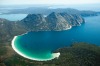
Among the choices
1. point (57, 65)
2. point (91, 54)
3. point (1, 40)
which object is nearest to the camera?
point (57, 65)

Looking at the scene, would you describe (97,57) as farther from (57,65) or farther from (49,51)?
(49,51)

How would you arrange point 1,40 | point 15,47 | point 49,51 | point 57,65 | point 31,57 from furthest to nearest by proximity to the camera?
point 1,40 → point 15,47 → point 49,51 → point 31,57 → point 57,65

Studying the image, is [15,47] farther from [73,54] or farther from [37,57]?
[73,54]

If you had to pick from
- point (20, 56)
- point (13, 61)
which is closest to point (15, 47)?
point (20, 56)

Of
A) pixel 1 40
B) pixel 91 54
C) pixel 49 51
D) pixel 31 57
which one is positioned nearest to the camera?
pixel 91 54

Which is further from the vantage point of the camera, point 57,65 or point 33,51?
point 33,51

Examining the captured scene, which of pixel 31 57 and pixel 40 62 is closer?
pixel 40 62

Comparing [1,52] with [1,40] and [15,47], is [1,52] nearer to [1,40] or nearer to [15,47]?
[15,47]

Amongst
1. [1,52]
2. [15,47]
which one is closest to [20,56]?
[1,52]

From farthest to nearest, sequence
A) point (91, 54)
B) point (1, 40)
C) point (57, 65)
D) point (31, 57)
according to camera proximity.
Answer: point (1, 40) → point (31, 57) → point (91, 54) → point (57, 65)
